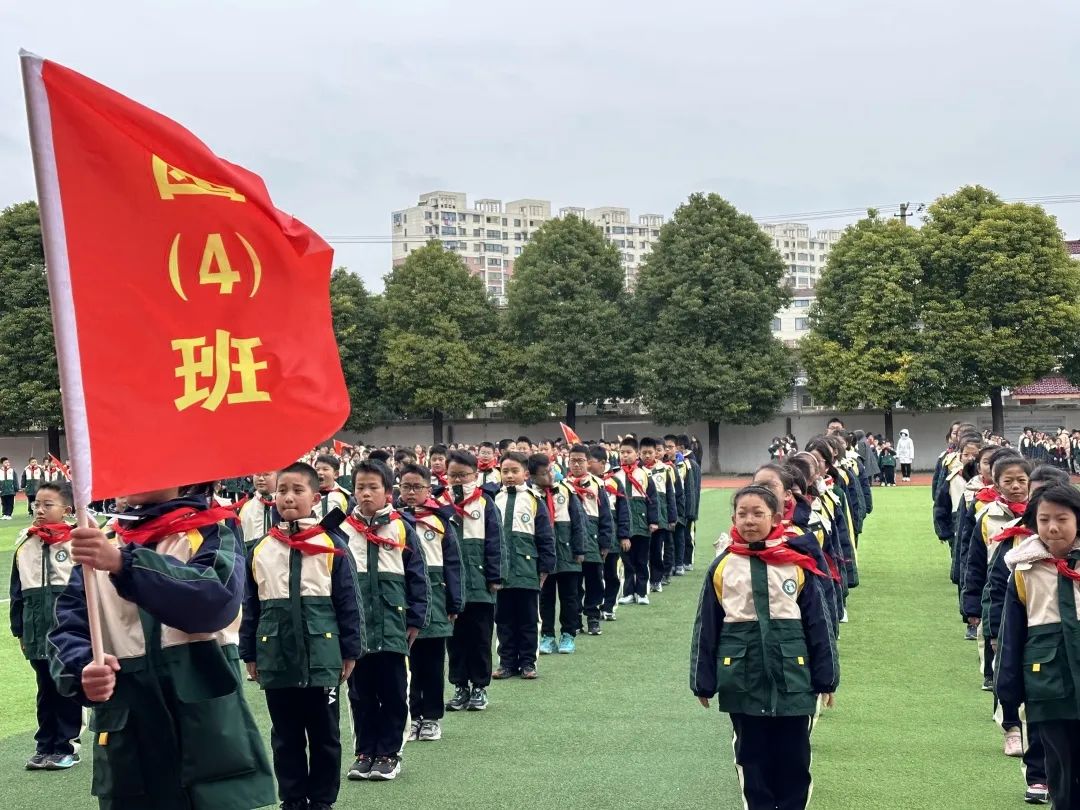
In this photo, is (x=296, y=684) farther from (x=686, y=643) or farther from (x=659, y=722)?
(x=686, y=643)

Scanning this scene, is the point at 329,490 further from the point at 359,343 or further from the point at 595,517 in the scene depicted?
the point at 359,343

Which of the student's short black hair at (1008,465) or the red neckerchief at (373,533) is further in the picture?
the student's short black hair at (1008,465)

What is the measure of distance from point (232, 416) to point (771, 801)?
2872 millimetres

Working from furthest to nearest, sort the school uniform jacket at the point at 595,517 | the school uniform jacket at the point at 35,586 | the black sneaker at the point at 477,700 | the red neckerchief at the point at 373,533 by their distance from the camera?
the school uniform jacket at the point at 595,517 < the black sneaker at the point at 477,700 < the school uniform jacket at the point at 35,586 < the red neckerchief at the point at 373,533

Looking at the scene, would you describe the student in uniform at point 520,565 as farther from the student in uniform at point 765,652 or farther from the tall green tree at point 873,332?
the tall green tree at point 873,332

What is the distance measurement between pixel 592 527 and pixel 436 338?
36.7 meters

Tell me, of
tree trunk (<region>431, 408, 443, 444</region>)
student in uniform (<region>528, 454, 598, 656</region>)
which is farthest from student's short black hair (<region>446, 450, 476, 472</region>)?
tree trunk (<region>431, 408, 443, 444</region>)

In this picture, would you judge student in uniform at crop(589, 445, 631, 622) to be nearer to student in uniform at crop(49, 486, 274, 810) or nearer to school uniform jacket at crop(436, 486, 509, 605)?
school uniform jacket at crop(436, 486, 509, 605)

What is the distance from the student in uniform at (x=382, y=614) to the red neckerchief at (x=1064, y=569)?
3436mm

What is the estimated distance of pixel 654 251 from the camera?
4662 centimetres

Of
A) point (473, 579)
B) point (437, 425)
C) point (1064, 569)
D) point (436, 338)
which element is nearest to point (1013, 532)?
point (1064, 569)

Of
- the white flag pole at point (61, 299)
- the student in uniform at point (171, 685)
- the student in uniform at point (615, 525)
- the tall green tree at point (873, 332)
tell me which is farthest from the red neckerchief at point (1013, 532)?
the tall green tree at point (873, 332)

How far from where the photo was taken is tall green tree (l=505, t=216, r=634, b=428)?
153 ft

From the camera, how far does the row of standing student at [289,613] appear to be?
3918 millimetres
